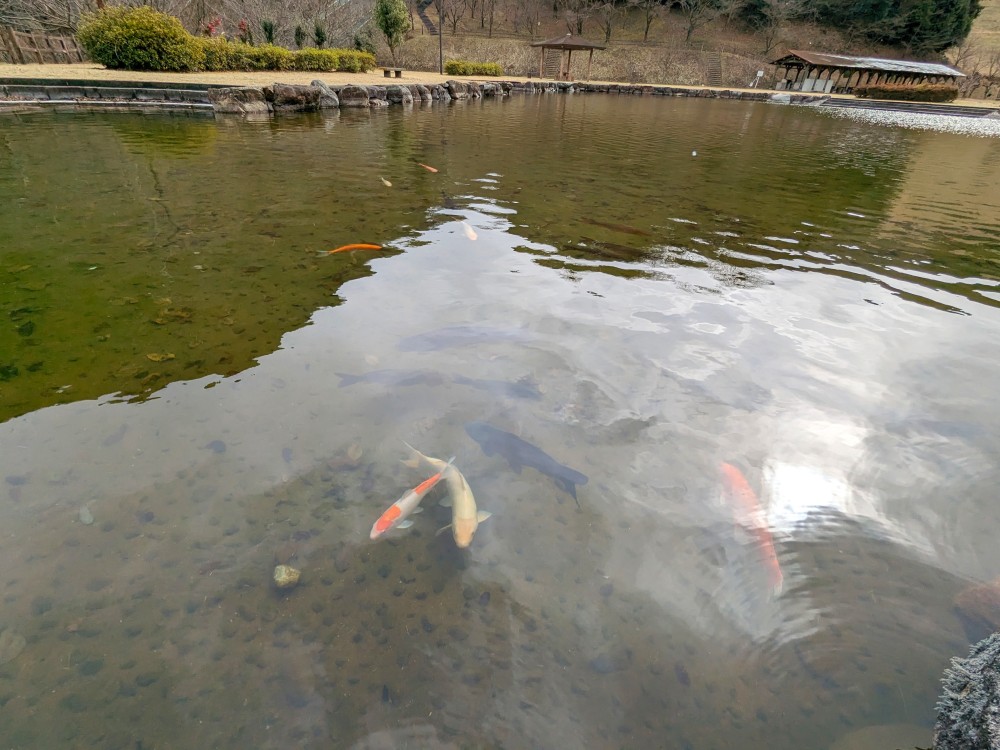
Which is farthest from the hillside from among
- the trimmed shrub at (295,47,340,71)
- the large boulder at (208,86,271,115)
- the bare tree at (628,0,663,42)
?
the large boulder at (208,86,271,115)

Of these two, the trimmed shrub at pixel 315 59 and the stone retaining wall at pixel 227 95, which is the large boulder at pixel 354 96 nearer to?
the stone retaining wall at pixel 227 95

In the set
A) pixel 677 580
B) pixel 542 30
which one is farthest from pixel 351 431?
pixel 542 30

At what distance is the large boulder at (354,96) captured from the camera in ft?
58.6

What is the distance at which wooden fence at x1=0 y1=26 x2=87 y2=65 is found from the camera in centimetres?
1795

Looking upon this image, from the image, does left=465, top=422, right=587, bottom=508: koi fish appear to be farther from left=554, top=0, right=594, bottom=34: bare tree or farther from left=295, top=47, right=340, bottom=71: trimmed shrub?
left=554, top=0, right=594, bottom=34: bare tree

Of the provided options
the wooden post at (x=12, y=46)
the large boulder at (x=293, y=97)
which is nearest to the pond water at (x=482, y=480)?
the large boulder at (x=293, y=97)

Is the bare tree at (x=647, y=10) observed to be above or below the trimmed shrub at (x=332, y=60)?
above

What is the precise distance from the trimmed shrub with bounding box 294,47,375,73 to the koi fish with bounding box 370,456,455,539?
26.1m

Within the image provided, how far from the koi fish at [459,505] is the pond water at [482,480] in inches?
2.5

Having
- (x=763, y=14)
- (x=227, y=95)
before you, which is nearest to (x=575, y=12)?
(x=763, y=14)

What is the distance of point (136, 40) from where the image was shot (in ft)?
55.5

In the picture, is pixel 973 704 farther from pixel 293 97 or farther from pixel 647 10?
pixel 647 10

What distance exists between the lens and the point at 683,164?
11.0 metres

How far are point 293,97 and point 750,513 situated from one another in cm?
1855
